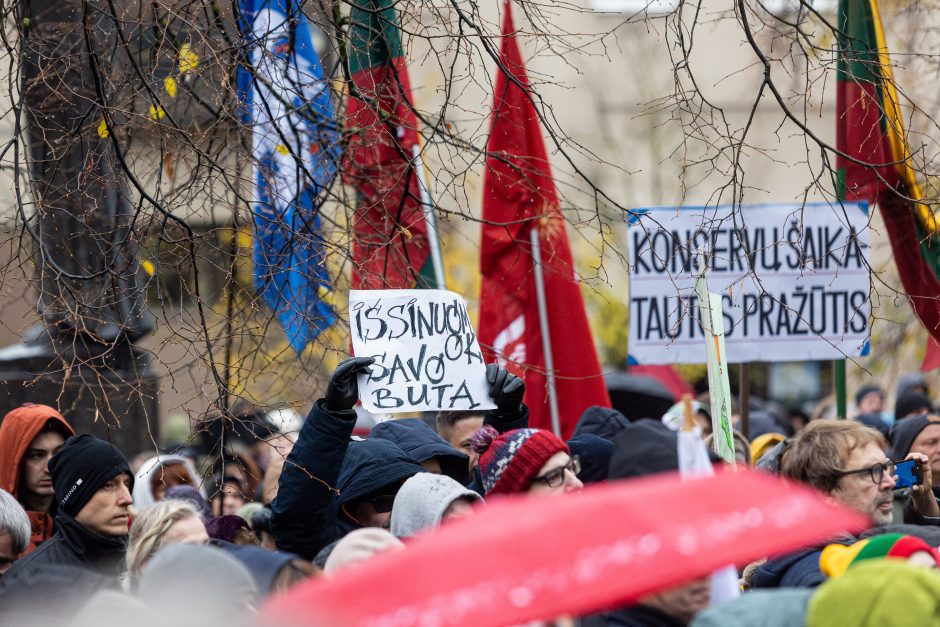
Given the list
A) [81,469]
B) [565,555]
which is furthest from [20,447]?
[565,555]

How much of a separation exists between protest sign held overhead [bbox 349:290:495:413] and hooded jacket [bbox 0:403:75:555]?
54.7 inches

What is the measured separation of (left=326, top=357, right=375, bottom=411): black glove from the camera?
188 inches

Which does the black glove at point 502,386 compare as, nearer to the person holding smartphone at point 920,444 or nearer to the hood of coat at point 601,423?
the hood of coat at point 601,423

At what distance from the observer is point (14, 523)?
15.3 ft

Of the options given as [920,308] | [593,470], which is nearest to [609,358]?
[920,308]

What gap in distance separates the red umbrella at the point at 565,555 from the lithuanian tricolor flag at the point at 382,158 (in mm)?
3096

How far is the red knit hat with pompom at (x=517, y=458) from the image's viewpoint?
14.4ft

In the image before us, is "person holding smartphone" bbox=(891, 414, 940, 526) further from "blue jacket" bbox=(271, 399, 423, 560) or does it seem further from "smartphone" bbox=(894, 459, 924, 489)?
"blue jacket" bbox=(271, 399, 423, 560)

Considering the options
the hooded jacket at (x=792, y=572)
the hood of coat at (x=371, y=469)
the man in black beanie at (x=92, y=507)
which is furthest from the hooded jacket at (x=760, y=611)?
the man in black beanie at (x=92, y=507)

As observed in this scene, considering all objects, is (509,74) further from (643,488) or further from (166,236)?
(643,488)

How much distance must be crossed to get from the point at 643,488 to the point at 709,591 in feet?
2.32

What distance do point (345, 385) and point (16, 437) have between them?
4.98 feet

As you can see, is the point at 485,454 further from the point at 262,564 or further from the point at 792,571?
the point at 262,564

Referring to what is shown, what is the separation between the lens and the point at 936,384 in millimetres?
15195
